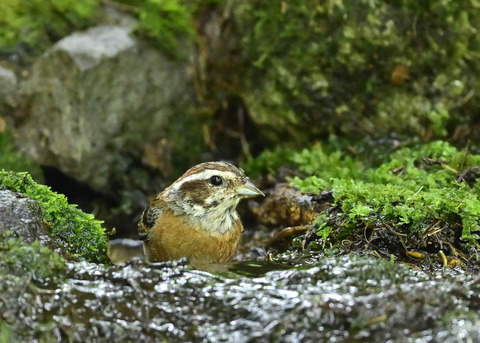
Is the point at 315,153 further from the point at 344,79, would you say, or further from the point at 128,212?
the point at 128,212

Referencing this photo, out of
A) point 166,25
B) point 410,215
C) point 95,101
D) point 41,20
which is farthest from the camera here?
point 41,20

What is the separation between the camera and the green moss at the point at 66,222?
511 cm

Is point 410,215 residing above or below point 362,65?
below

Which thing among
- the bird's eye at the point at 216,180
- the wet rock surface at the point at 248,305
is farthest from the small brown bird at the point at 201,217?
the wet rock surface at the point at 248,305

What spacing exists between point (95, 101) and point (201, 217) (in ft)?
10.5

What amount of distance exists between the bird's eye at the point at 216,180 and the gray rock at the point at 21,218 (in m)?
1.66

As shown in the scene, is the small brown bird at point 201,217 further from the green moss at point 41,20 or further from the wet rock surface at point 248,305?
the green moss at point 41,20

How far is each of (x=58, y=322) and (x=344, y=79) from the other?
17.5 ft

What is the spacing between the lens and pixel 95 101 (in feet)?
27.8

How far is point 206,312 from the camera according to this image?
3.96 metres

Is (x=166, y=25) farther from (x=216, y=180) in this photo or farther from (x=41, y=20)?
(x=216, y=180)

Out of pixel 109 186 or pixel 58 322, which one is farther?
pixel 109 186

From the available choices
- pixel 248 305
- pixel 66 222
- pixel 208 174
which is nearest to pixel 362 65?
pixel 208 174

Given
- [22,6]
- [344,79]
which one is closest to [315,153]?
[344,79]
